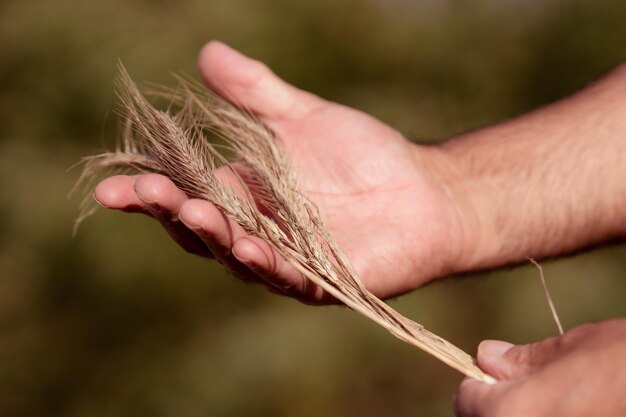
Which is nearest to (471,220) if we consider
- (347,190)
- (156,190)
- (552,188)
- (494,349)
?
(552,188)

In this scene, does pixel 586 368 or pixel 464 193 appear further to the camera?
pixel 464 193

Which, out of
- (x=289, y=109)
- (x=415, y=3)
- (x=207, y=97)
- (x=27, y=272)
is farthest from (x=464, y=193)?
(x=415, y=3)

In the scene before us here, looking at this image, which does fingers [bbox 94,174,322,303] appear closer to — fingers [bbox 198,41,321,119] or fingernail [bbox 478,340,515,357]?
fingernail [bbox 478,340,515,357]

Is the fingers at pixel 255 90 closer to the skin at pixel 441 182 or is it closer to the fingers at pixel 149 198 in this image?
the skin at pixel 441 182

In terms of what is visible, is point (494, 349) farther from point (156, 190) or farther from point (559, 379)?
point (156, 190)

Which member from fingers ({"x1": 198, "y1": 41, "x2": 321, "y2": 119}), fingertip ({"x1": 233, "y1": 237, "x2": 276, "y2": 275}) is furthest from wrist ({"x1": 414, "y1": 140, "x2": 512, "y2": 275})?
fingertip ({"x1": 233, "y1": 237, "x2": 276, "y2": 275})

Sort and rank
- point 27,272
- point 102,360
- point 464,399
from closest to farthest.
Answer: point 464,399
point 102,360
point 27,272

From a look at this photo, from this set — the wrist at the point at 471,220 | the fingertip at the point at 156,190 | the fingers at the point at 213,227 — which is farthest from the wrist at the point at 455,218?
the fingertip at the point at 156,190

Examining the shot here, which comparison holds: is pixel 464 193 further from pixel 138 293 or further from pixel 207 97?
pixel 138 293
